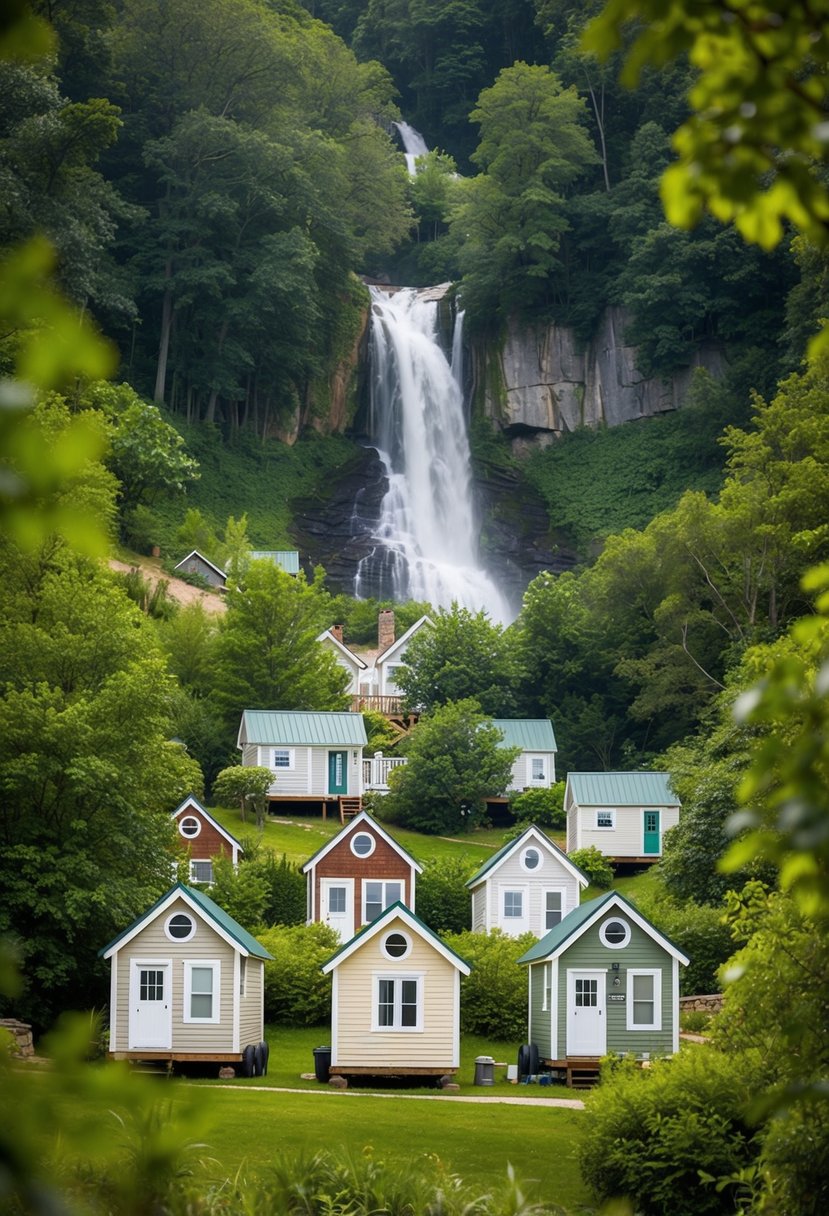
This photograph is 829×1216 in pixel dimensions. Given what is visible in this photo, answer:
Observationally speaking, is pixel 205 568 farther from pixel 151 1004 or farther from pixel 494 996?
pixel 151 1004

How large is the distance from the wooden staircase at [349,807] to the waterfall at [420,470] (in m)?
25.8

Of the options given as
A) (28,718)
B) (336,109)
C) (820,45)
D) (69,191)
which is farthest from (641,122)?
(820,45)

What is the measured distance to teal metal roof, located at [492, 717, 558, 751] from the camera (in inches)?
2206

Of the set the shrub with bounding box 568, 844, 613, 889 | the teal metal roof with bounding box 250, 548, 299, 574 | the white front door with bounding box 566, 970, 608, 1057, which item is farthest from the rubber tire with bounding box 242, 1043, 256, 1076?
the teal metal roof with bounding box 250, 548, 299, 574

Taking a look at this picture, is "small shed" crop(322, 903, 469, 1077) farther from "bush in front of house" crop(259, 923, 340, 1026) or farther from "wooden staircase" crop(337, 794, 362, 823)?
"wooden staircase" crop(337, 794, 362, 823)

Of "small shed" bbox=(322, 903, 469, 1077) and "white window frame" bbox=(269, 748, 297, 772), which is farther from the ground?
"white window frame" bbox=(269, 748, 297, 772)

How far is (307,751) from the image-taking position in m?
52.1

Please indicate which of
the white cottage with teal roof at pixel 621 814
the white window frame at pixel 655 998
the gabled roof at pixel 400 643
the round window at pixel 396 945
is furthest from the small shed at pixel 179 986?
the gabled roof at pixel 400 643

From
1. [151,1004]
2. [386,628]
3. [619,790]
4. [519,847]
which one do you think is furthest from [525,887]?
[386,628]

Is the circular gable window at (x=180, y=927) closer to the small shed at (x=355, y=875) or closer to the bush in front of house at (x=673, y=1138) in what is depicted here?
the small shed at (x=355, y=875)

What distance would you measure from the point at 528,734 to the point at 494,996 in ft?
73.3

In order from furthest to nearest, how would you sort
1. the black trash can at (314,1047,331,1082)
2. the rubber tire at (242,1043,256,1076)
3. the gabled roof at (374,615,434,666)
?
1. the gabled roof at (374,615,434,666)
2. the rubber tire at (242,1043,256,1076)
3. the black trash can at (314,1047,331,1082)

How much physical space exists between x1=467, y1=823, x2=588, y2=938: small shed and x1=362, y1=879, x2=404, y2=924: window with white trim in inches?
80.7

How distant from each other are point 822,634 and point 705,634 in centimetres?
4496
